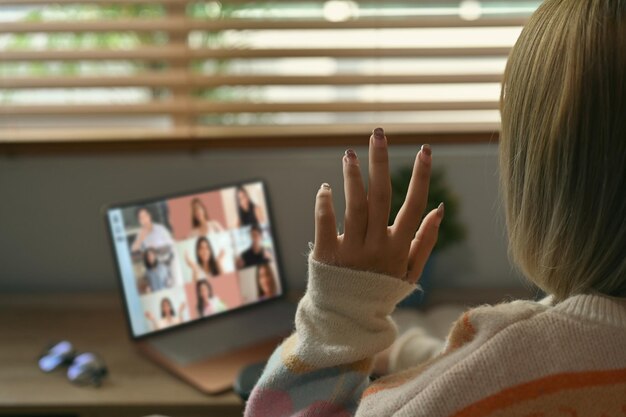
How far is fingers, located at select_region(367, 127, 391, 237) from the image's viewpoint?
2.21 ft

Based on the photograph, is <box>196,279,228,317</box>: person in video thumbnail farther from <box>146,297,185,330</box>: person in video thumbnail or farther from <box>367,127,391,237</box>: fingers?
<box>367,127,391,237</box>: fingers

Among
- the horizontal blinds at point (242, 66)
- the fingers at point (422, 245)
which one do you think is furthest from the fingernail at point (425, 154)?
the horizontal blinds at point (242, 66)

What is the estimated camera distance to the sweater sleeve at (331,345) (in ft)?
2.32

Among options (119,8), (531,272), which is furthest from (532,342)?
(119,8)

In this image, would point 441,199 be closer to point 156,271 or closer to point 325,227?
point 156,271

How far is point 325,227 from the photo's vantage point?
700 millimetres

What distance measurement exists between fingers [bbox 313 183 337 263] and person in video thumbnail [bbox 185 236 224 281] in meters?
0.70

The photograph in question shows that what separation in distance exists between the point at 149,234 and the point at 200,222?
4.0 inches

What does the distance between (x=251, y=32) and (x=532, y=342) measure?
1.09 meters

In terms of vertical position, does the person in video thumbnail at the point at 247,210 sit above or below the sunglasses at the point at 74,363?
above

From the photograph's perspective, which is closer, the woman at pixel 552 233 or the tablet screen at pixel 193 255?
the woman at pixel 552 233

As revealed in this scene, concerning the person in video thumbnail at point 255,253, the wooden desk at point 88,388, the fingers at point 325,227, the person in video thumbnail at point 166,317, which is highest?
the fingers at point 325,227

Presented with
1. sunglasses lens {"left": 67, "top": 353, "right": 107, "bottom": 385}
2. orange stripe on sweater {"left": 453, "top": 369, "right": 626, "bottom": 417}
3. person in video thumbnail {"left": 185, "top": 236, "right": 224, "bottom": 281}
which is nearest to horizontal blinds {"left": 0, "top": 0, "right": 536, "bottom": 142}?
person in video thumbnail {"left": 185, "top": 236, "right": 224, "bottom": 281}

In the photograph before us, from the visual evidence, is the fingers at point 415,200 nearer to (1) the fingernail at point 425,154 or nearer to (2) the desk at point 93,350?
(1) the fingernail at point 425,154
